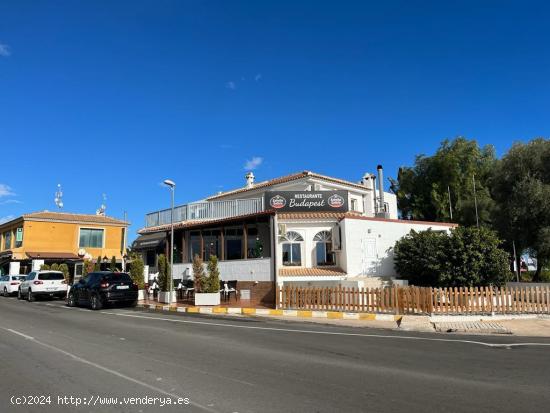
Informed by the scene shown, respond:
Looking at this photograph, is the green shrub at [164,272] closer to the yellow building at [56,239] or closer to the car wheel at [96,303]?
the car wheel at [96,303]

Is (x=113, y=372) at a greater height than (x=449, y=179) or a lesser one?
lesser

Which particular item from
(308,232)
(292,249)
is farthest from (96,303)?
(308,232)

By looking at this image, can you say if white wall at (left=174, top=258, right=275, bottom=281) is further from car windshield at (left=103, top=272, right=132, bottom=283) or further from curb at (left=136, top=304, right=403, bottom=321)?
car windshield at (left=103, top=272, right=132, bottom=283)

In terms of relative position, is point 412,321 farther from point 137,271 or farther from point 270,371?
point 137,271

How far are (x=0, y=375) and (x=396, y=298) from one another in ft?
44.3

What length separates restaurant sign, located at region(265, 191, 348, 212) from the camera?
83.4 ft

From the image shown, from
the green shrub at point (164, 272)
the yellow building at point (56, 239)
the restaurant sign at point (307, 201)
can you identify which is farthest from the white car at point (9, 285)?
the restaurant sign at point (307, 201)

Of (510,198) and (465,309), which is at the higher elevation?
(510,198)

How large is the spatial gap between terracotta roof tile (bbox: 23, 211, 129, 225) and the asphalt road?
36.8m

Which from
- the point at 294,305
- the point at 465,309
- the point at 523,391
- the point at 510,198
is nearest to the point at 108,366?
the point at 523,391

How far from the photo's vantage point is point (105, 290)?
67.8 ft

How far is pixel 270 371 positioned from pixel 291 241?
17.3 meters

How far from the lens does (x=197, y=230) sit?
90.5 ft

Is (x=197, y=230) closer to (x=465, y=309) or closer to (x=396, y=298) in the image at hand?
(x=396, y=298)
